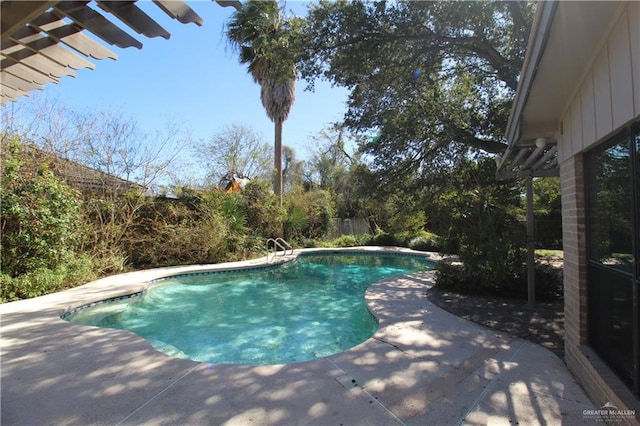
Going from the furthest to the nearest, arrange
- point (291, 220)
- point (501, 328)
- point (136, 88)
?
point (291, 220) → point (136, 88) → point (501, 328)

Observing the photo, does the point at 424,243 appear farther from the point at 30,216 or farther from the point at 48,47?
the point at 48,47

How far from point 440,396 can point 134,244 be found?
1072cm

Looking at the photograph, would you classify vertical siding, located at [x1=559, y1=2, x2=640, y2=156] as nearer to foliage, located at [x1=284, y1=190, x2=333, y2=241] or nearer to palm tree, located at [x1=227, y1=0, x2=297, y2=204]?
palm tree, located at [x1=227, y1=0, x2=297, y2=204]

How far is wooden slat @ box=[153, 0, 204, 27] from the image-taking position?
136 centimetres

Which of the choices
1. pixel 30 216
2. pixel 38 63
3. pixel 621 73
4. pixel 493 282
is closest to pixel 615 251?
pixel 621 73

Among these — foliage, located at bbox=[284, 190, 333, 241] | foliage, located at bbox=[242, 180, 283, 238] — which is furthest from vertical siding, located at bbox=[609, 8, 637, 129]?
foliage, located at bbox=[284, 190, 333, 241]

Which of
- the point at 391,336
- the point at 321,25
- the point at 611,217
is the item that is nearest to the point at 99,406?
the point at 391,336

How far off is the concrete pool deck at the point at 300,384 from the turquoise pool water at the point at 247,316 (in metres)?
1.25

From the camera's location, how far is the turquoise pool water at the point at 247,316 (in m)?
5.15

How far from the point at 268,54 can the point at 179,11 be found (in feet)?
21.6

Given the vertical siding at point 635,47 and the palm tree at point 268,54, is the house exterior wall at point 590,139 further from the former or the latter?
the palm tree at point 268,54

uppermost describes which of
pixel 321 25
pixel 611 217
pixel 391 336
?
pixel 321 25

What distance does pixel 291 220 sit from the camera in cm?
1652

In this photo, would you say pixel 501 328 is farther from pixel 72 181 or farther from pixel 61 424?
pixel 72 181
